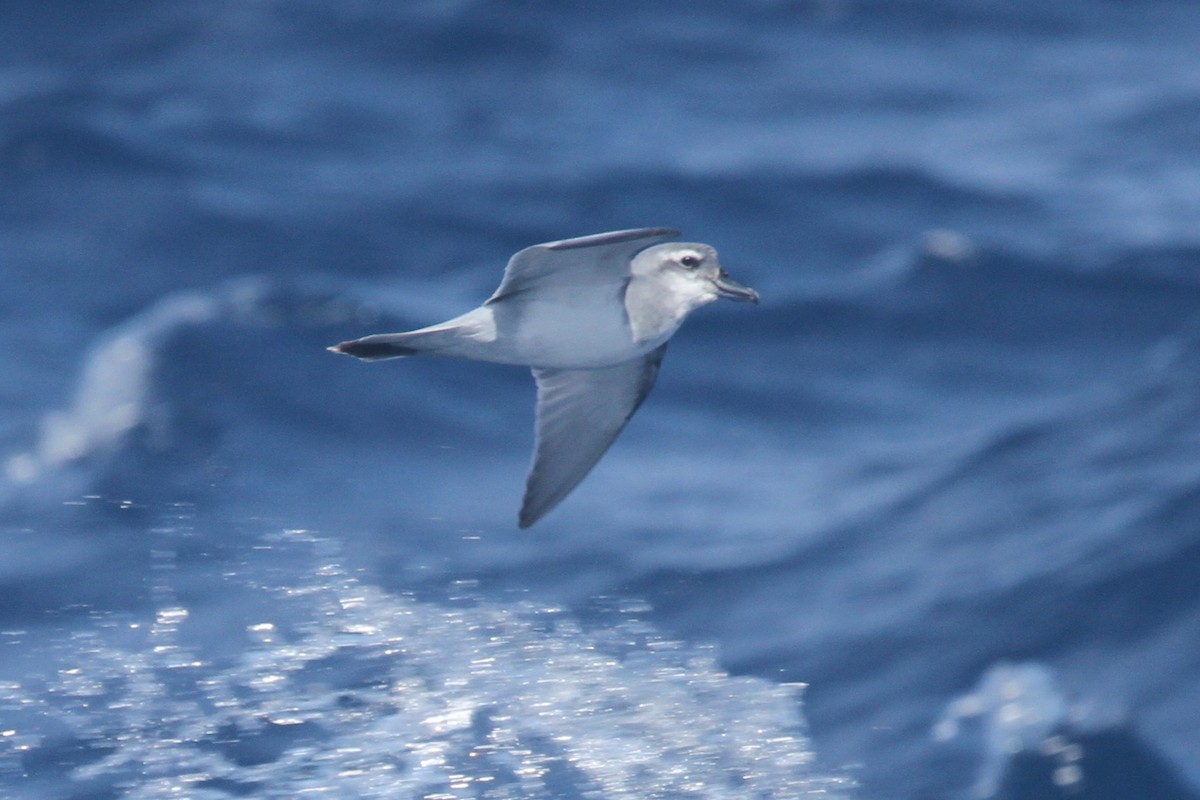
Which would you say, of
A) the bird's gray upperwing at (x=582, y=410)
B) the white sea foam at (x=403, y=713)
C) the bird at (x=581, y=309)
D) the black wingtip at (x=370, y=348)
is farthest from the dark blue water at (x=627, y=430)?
the black wingtip at (x=370, y=348)

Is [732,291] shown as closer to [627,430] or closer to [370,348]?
[370,348]

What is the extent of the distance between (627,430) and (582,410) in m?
7.79

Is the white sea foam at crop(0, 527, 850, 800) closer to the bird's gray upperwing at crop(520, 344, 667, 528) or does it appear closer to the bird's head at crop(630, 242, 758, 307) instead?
the bird's gray upperwing at crop(520, 344, 667, 528)

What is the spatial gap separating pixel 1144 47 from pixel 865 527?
10760 mm

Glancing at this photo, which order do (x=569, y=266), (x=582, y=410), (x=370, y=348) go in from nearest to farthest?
(x=370, y=348) → (x=569, y=266) → (x=582, y=410)

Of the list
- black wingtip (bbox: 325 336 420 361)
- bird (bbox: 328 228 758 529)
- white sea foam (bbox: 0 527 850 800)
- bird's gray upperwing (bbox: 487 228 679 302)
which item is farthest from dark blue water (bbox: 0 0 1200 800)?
black wingtip (bbox: 325 336 420 361)

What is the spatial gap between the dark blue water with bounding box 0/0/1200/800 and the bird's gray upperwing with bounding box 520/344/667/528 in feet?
10.6

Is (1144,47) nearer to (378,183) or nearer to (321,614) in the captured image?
(378,183)

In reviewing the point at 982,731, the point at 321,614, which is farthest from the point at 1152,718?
the point at 321,614

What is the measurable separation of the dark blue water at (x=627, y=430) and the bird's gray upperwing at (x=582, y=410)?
3.24 metres

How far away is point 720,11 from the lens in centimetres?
2277

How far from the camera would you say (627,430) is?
16484mm

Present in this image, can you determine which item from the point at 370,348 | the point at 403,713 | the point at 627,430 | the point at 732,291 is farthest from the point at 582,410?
the point at 627,430

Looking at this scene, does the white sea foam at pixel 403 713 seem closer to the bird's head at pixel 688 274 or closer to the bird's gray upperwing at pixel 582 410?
the bird's gray upperwing at pixel 582 410
